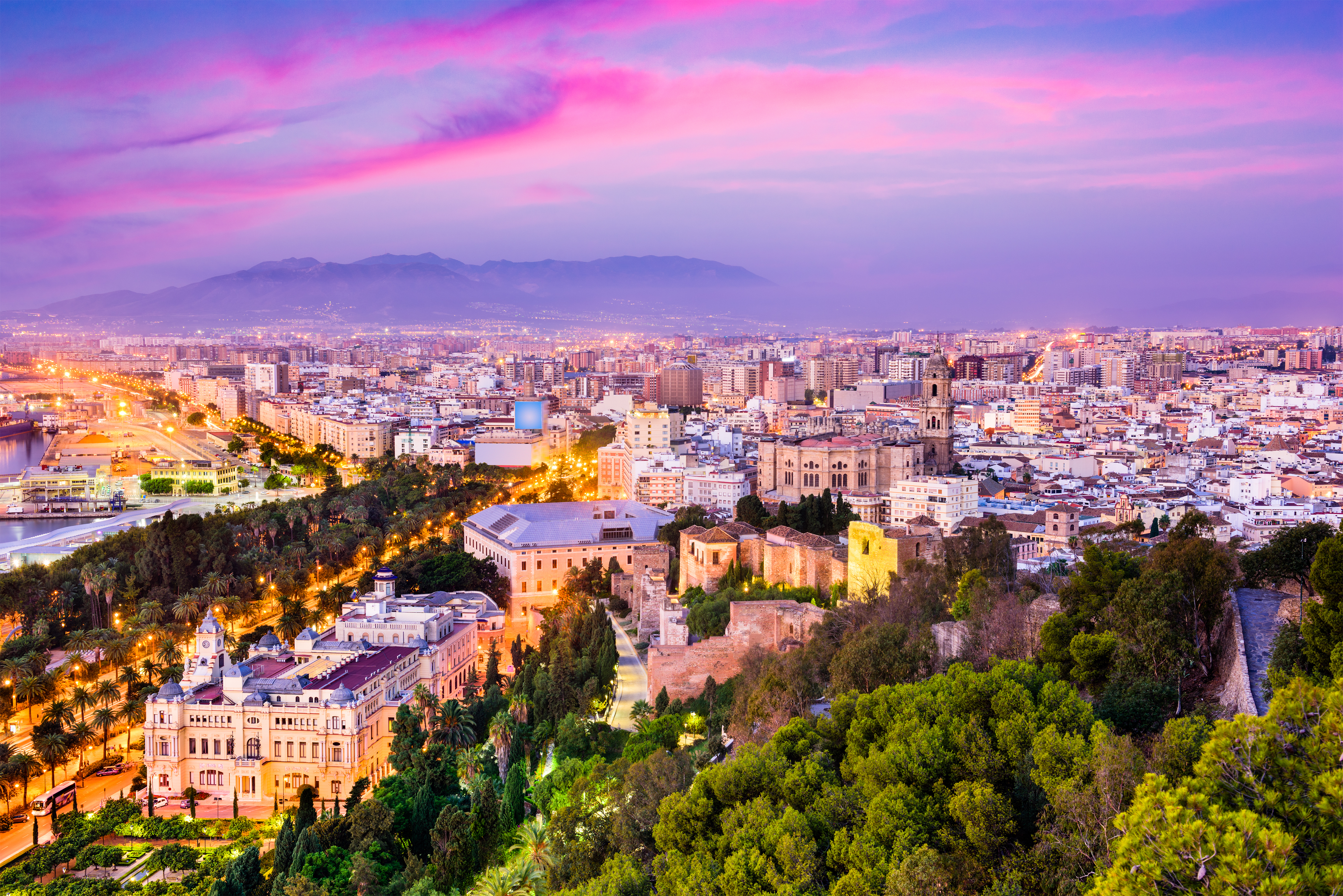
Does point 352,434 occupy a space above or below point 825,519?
below

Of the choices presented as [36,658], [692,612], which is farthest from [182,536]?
[692,612]

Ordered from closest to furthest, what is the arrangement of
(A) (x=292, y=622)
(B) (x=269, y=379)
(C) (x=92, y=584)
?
(A) (x=292, y=622), (C) (x=92, y=584), (B) (x=269, y=379)

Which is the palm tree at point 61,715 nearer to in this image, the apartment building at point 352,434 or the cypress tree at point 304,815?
the cypress tree at point 304,815

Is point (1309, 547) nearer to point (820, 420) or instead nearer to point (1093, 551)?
point (1093, 551)

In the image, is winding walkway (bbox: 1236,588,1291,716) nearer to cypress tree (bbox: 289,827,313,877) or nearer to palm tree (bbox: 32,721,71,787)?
cypress tree (bbox: 289,827,313,877)

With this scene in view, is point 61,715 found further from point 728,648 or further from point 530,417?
point 530,417

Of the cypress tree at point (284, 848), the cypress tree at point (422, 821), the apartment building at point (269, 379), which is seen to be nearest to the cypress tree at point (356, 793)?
the cypress tree at point (422, 821)

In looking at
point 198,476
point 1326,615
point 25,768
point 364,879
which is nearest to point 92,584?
point 25,768
